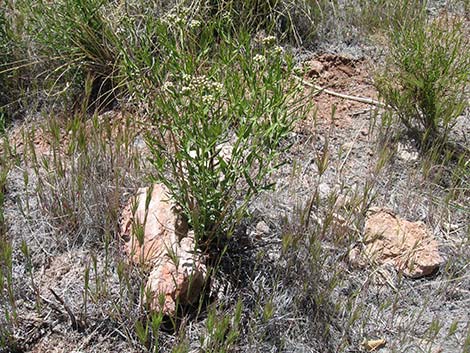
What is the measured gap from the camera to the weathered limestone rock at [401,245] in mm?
2637

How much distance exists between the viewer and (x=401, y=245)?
2693 millimetres

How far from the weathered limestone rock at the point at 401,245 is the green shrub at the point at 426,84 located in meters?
0.49

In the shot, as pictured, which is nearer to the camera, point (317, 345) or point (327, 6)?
point (317, 345)

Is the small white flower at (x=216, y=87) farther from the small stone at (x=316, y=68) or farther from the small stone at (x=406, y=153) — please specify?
the small stone at (x=316, y=68)

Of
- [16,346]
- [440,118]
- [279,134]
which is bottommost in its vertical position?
[16,346]

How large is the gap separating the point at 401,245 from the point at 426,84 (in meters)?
0.91

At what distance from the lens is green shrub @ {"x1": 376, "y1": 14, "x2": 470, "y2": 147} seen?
3076 mm

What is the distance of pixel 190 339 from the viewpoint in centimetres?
230

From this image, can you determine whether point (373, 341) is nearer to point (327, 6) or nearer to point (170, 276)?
point (170, 276)

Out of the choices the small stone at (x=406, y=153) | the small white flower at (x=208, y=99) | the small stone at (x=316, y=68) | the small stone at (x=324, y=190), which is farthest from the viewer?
the small stone at (x=316, y=68)

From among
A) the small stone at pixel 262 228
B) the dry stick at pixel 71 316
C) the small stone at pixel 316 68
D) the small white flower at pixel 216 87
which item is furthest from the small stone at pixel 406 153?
the dry stick at pixel 71 316

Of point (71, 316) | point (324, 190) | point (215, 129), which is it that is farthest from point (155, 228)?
point (324, 190)

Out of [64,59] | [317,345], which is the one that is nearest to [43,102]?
[64,59]

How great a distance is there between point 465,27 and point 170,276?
2.81 meters
